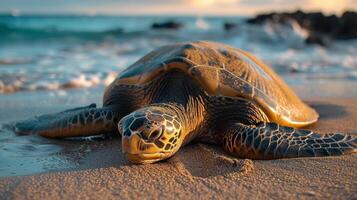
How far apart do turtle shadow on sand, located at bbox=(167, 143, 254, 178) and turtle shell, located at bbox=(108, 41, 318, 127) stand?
526 mm

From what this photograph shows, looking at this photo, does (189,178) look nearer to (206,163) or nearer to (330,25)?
(206,163)

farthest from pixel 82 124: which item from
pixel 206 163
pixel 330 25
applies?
pixel 330 25

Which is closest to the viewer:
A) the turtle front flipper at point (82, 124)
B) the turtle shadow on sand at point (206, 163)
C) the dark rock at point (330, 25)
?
the turtle shadow on sand at point (206, 163)

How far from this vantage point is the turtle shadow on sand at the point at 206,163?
248 centimetres

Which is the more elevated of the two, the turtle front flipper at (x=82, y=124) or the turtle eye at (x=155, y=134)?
the turtle eye at (x=155, y=134)

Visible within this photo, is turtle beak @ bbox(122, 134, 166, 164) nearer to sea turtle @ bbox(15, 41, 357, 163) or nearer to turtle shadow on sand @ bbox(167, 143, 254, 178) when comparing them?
sea turtle @ bbox(15, 41, 357, 163)

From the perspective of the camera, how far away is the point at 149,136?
2.41 metres

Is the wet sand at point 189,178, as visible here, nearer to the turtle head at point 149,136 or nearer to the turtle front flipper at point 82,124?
the turtle head at point 149,136

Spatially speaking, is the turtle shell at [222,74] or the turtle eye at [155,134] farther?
the turtle shell at [222,74]

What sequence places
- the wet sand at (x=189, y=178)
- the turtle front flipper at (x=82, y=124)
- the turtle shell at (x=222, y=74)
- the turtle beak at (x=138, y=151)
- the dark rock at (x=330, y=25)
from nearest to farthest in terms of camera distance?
the wet sand at (x=189, y=178)
the turtle beak at (x=138, y=151)
the turtle shell at (x=222, y=74)
the turtle front flipper at (x=82, y=124)
the dark rock at (x=330, y=25)

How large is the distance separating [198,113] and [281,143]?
69 centimetres

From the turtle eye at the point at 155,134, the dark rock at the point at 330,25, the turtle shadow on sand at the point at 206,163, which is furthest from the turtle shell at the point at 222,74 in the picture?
the dark rock at the point at 330,25

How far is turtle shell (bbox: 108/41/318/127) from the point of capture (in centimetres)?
318

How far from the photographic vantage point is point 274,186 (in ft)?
7.34
